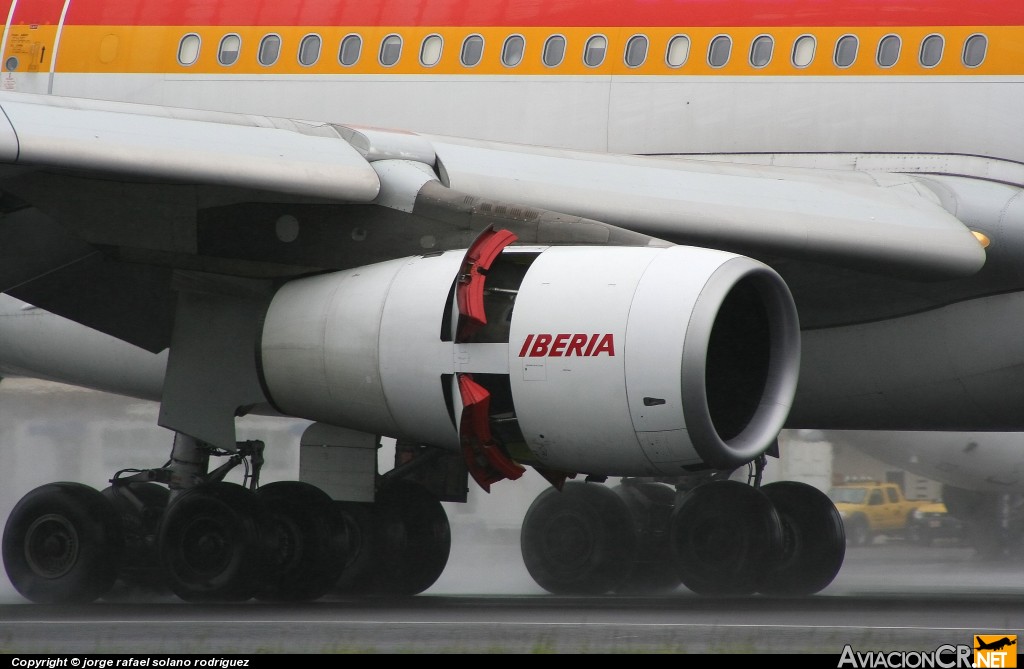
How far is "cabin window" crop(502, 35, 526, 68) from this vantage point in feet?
27.5

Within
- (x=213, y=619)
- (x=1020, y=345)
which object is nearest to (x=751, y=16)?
(x=1020, y=345)

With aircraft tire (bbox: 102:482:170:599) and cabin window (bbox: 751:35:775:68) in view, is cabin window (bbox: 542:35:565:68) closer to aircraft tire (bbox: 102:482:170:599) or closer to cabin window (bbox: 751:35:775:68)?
cabin window (bbox: 751:35:775:68)

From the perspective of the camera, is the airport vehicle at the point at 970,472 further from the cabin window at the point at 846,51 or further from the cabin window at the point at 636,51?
the cabin window at the point at 636,51

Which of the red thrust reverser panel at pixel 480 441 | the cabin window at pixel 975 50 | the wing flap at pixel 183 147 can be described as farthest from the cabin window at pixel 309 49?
the cabin window at pixel 975 50

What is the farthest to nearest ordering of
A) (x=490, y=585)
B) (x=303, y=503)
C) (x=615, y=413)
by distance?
(x=490, y=585)
(x=303, y=503)
(x=615, y=413)

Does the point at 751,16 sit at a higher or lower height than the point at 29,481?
higher

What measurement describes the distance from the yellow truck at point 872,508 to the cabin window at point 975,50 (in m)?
6.78

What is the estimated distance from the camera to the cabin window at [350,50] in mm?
8680

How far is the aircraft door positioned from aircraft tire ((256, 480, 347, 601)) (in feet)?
10.3

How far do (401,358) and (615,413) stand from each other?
1048 millimetres

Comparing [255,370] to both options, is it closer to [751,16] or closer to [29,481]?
[751,16]

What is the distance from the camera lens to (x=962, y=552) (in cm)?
1380

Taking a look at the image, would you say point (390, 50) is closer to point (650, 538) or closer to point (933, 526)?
point (650, 538)

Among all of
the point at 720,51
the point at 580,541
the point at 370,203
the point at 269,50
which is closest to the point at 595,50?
the point at 720,51
